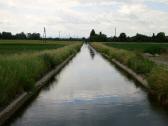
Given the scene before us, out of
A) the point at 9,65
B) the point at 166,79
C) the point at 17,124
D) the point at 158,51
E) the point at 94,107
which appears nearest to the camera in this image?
the point at 17,124

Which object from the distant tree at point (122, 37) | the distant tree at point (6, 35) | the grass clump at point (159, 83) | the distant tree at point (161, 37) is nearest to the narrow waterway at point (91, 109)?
the grass clump at point (159, 83)

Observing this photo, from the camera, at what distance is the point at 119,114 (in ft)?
39.8

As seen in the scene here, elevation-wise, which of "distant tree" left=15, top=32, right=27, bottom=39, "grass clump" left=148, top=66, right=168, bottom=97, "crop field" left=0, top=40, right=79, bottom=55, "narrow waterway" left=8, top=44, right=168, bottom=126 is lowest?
"distant tree" left=15, top=32, right=27, bottom=39

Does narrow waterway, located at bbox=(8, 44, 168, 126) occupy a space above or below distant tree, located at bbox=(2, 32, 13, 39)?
above

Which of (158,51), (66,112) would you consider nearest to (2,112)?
(66,112)

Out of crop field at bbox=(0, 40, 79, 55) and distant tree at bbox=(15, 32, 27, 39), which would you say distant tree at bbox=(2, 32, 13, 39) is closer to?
distant tree at bbox=(15, 32, 27, 39)

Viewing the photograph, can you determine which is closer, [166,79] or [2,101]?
[2,101]

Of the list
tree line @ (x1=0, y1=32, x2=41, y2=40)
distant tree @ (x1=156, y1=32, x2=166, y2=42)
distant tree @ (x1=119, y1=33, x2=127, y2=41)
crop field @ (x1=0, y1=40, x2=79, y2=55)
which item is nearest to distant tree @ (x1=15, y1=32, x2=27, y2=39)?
tree line @ (x1=0, y1=32, x2=41, y2=40)

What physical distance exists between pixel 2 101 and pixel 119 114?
360 cm

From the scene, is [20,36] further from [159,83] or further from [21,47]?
[159,83]

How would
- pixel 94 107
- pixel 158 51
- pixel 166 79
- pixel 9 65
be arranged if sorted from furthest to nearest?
pixel 158 51
pixel 9 65
pixel 166 79
pixel 94 107

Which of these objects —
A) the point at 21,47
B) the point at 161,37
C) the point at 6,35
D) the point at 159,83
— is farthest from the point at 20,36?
the point at 159,83

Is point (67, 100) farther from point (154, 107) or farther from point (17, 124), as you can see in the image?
point (17, 124)

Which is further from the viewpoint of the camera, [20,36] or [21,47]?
[20,36]
